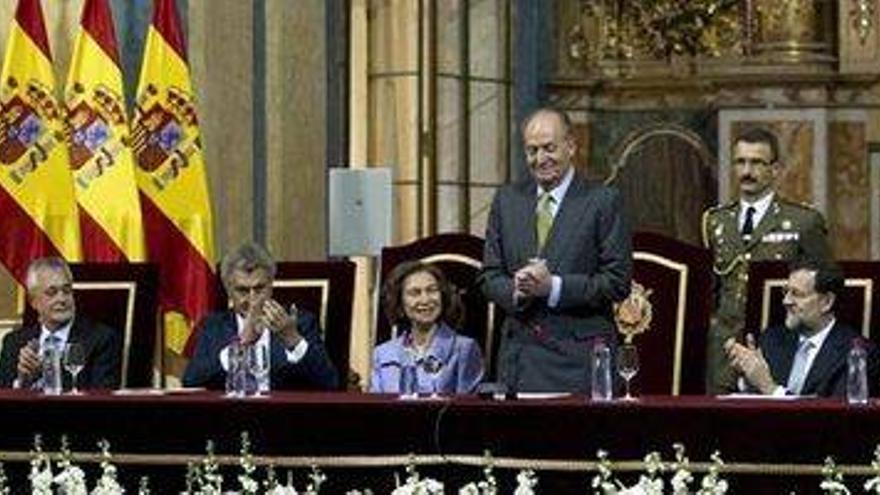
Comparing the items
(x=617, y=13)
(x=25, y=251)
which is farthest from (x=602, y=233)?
(x=617, y=13)

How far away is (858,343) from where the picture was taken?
7363 mm

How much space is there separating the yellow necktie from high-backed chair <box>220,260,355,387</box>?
1167 millimetres

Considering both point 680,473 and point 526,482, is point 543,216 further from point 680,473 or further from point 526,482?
point 680,473

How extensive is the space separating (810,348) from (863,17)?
7.03 metres

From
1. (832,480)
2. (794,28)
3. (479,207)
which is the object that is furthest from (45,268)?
(794,28)

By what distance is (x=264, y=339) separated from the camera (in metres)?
8.50

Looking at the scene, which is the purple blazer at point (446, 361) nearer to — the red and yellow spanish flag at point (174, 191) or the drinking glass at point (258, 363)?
the drinking glass at point (258, 363)

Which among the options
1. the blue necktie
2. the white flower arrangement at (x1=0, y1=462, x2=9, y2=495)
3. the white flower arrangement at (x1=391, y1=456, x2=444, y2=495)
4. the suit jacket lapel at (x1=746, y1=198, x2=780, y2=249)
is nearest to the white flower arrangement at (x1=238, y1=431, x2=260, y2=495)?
the white flower arrangement at (x1=391, y1=456, x2=444, y2=495)

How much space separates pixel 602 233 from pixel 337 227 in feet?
14.0

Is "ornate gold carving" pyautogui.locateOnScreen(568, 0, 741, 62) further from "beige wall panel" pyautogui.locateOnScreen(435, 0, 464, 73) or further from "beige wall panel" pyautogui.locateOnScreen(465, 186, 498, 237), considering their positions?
"beige wall panel" pyautogui.locateOnScreen(465, 186, 498, 237)

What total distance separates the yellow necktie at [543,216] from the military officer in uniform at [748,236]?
0.99 m

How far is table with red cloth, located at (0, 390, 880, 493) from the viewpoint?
20.9 ft

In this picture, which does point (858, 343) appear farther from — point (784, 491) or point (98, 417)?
point (98, 417)

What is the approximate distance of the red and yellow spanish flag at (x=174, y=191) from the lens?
10891mm
